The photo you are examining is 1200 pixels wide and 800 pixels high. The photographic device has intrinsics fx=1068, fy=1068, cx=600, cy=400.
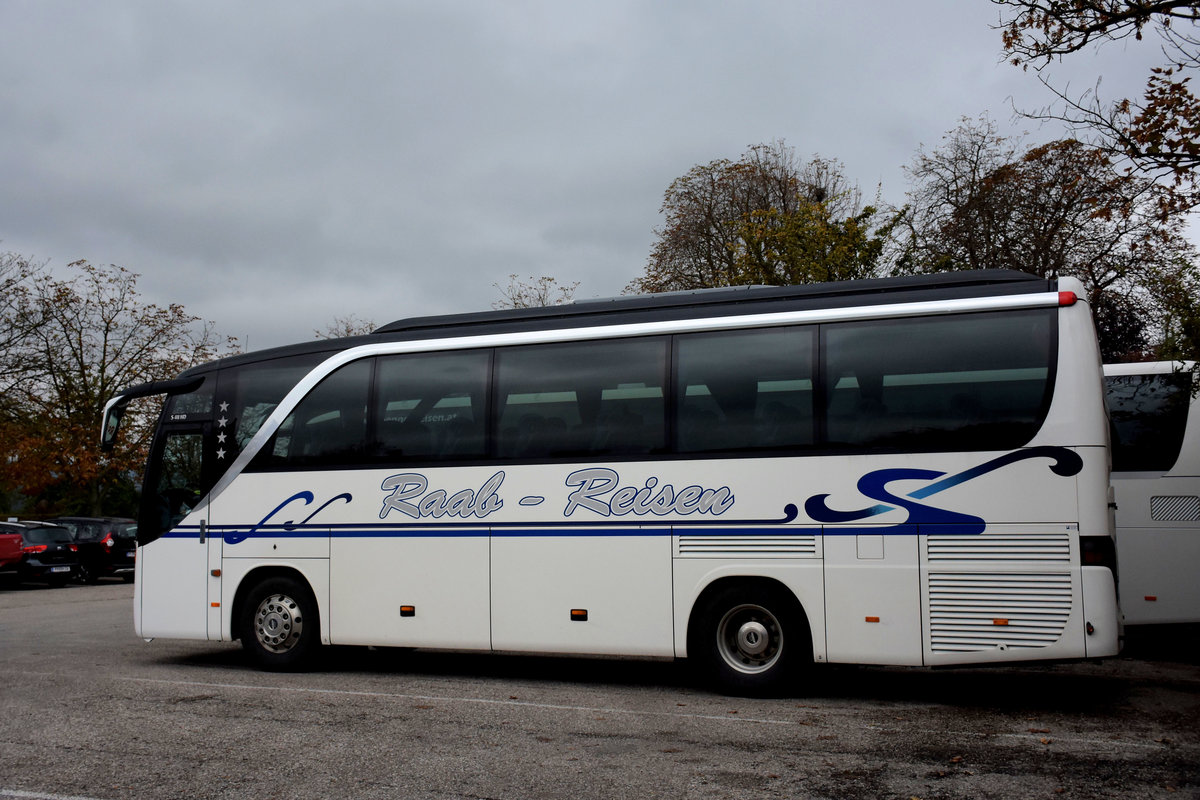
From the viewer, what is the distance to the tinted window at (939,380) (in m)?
8.41

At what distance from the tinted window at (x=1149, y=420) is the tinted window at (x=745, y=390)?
4.36 m

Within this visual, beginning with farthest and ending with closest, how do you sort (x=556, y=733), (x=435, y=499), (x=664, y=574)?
(x=435, y=499)
(x=664, y=574)
(x=556, y=733)

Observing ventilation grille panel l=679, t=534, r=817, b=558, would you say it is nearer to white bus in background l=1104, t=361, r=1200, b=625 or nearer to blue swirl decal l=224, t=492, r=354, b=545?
blue swirl decal l=224, t=492, r=354, b=545

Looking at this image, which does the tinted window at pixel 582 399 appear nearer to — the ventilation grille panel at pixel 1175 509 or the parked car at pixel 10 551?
the ventilation grille panel at pixel 1175 509

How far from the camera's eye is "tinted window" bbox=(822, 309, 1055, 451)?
Answer: 8414mm

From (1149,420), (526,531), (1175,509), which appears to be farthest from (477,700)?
(1149,420)

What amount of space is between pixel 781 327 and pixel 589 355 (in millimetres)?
1814

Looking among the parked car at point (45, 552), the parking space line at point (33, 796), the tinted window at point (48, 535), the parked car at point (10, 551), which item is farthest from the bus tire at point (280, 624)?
the tinted window at point (48, 535)

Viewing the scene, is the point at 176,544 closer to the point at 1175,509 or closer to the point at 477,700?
the point at 477,700

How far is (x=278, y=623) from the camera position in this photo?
10.9 metres

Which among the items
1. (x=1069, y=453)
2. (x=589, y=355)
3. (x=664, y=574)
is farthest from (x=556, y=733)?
(x=1069, y=453)

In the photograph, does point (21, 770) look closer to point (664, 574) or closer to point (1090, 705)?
point (664, 574)

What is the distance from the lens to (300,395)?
10883 mm

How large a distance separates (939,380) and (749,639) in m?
2.69
